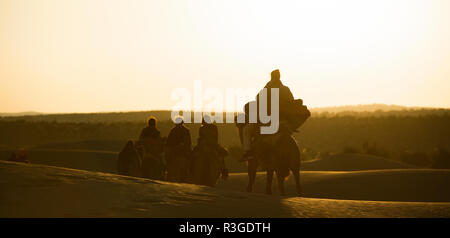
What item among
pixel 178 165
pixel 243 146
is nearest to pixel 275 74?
pixel 243 146

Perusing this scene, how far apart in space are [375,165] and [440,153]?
4183 mm

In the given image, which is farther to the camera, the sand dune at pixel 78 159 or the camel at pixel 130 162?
the sand dune at pixel 78 159

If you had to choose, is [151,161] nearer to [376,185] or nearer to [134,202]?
[376,185]

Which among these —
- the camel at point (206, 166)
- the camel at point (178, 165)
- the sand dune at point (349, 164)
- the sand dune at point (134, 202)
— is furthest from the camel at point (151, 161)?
the sand dune at point (349, 164)

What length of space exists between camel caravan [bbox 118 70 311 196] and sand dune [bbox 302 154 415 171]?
14.6 metres

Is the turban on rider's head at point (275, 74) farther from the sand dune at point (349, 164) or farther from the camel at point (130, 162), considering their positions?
the sand dune at point (349, 164)

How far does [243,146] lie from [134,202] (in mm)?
6911

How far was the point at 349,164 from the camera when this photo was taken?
31.3 metres

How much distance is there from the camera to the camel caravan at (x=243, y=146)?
1257cm

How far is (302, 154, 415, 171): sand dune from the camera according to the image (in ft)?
98.8

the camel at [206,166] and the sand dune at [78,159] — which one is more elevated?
the camel at [206,166]

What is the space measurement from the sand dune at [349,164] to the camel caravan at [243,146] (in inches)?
576

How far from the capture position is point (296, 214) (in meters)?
7.29
